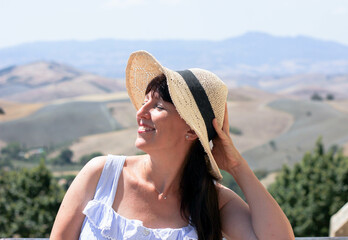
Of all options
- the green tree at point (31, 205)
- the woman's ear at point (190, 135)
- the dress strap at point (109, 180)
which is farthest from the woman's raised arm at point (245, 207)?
the green tree at point (31, 205)

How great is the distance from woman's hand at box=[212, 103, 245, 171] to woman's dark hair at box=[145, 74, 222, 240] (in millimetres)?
74

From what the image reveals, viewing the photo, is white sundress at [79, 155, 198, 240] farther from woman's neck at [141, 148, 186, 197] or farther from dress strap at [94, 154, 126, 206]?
woman's neck at [141, 148, 186, 197]

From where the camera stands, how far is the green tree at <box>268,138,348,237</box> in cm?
1165

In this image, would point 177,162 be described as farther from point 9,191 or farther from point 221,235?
point 9,191

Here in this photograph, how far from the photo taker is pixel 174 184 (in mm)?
2230

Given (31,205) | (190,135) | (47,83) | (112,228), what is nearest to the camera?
(112,228)

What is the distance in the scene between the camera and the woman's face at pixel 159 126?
2041 mm

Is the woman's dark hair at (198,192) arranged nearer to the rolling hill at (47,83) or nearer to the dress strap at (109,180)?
the dress strap at (109,180)

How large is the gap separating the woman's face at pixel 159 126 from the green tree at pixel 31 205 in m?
10.3

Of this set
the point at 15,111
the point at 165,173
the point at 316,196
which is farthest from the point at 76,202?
the point at 15,111

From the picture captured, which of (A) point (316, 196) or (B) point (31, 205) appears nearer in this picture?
(A) point (316, 196)

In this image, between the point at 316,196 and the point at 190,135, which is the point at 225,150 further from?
the point at 316,196

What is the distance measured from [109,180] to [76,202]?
18 cm

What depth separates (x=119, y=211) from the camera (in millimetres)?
2109
